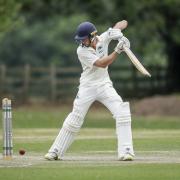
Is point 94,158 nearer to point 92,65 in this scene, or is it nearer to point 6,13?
point 92,65

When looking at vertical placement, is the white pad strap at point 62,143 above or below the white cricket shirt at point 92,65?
below

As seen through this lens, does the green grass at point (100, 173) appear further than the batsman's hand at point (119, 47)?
No

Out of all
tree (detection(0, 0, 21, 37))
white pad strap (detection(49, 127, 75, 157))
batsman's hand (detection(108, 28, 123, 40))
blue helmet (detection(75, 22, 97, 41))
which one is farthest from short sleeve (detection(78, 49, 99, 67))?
tree (detection(0, 0, 21, 37))

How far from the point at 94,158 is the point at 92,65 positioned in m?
1.62

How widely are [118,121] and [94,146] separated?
3.73 metres

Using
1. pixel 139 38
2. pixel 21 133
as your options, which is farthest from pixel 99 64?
pixel 139 38

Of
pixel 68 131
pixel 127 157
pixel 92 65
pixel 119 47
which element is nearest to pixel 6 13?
pixel 68 131

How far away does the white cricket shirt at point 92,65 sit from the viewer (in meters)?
15.5

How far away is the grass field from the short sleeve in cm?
159

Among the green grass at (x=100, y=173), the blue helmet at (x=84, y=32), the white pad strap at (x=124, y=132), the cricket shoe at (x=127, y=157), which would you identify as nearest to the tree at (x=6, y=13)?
the blue helmet at (x=84, y=32)

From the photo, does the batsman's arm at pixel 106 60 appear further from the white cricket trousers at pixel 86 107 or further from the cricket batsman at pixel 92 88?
the white cricket trousers at pixel 86 107

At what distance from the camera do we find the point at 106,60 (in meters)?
15.0

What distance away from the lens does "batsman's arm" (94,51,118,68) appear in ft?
49.0

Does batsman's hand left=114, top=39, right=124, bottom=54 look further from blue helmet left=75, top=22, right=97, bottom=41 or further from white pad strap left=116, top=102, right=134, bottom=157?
white pad strap left=116, top=102, right=134, bottom=157
